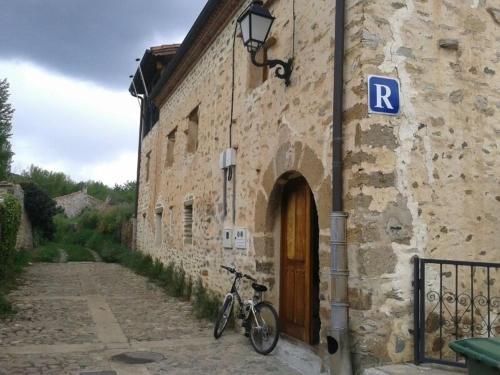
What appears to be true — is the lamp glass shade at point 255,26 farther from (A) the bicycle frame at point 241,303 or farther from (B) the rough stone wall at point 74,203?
(B) the rough stone wall at point 74,203

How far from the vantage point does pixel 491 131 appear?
452 cm

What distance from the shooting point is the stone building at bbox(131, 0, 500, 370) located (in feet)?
13.1

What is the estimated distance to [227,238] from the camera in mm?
7086

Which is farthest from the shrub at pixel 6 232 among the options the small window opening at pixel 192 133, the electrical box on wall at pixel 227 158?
the electrical box on wall at pixel 227 158

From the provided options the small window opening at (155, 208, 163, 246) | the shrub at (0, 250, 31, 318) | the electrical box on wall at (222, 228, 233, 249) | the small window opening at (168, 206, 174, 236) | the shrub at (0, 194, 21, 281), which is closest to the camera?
the electrical box on wall at (222, 228, 233, 249)

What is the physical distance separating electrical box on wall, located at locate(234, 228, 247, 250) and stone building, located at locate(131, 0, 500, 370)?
0.04 m

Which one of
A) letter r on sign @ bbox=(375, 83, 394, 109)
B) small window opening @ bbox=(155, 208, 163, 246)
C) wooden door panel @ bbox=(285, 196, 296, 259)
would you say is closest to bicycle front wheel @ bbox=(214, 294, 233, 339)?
wooden door panel @ bbox=(285, 196, 296, 259)

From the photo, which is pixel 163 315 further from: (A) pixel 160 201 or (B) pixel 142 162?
(B) pixel 142 162

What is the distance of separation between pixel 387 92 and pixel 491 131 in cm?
123

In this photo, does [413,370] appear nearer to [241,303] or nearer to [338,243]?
[338,243]

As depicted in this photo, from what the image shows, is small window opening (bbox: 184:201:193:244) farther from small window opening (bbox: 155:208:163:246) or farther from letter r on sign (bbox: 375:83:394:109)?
letter r on sign (bbox: 375:83:394:109)

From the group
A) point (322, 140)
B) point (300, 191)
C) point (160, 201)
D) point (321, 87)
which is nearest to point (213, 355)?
point (300, 191)

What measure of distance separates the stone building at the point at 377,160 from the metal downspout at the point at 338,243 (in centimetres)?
6

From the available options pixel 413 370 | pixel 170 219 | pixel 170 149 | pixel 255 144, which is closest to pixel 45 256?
pixel 170 149
